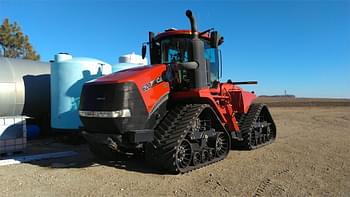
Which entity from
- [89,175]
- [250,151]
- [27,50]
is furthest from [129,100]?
[27,50]

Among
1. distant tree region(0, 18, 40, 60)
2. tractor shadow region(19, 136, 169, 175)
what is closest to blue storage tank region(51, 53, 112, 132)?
tractor shadow region(19, 136, 169, 175)

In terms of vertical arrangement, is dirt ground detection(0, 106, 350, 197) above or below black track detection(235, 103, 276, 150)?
below

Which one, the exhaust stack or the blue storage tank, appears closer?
the exhaust stack

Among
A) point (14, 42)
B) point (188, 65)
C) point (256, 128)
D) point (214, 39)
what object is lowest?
point (256, 128)

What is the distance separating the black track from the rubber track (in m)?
2.73

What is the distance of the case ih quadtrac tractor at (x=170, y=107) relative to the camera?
666cm

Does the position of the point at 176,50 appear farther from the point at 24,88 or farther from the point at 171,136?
the point at 24,88

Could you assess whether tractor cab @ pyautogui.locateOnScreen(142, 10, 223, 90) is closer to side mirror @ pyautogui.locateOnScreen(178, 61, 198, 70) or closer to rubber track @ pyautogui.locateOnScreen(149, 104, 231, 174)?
side mirror @ pyautogui.locateOnScreen(178, 61, 198, 70)

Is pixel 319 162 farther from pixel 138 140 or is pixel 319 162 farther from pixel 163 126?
pixel 138 140

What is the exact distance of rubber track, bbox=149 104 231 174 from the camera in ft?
22.1

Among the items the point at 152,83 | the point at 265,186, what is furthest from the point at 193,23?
the point at 265,186

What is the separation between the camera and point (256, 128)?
1052cm

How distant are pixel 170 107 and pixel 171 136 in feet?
3.58

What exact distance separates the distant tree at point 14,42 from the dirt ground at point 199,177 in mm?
21184
